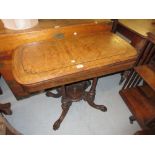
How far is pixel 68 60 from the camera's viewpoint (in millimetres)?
1114

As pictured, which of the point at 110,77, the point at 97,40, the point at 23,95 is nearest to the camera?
the point at 97,40

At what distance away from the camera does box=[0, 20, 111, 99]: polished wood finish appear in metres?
1.28

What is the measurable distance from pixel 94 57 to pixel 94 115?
980 millimetres

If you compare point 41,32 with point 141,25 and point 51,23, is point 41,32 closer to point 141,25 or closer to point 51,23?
point 51,23

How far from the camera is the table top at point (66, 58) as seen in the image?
992 millimetres

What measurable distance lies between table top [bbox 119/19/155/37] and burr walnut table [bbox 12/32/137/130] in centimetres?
53

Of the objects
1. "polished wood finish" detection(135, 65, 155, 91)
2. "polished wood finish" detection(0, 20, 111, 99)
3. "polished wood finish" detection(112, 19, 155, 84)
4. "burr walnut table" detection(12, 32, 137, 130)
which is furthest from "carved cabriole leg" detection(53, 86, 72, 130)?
"polished wood finish" detection(112, 19, 155, 84)

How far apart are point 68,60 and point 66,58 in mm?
34

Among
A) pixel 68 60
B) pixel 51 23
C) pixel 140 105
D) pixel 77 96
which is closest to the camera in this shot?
pixel 68 60

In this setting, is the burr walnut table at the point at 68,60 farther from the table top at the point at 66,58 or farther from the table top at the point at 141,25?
the table top at the point at 141,25

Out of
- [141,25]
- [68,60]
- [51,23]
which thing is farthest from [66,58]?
[141,25]

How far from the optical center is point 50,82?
3.31 feet
